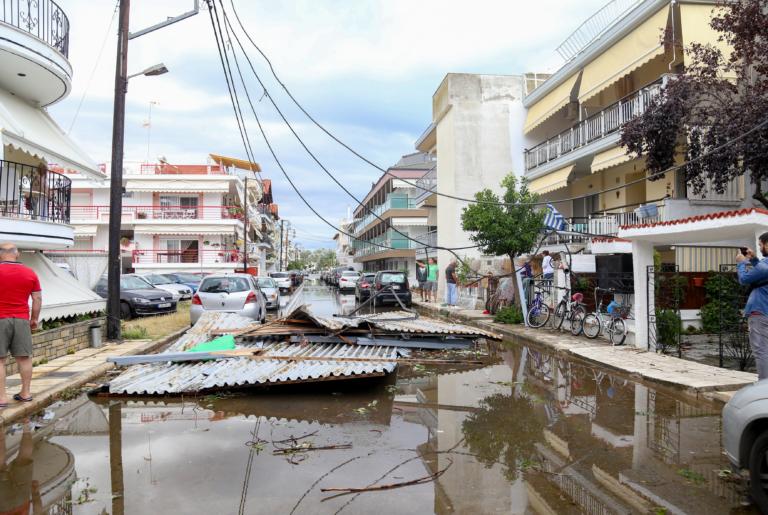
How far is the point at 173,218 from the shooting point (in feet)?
134

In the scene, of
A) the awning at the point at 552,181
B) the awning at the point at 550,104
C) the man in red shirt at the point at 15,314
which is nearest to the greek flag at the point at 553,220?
the awning at the point at 552,181

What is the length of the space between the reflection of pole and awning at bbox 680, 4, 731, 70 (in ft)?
50.9

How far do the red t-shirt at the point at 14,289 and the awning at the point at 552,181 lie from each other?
60.5ft

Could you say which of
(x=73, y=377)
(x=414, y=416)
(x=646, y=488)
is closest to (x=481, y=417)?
(x=414, y=416)

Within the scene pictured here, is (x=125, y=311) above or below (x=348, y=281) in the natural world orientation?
below

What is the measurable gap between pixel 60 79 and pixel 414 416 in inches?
382

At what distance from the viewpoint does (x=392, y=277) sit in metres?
24.6

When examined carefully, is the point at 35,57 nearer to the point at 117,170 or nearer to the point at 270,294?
the point at 117,170

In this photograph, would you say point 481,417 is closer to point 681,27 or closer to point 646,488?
point 646,488

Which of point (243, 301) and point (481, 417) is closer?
point (481, 417)

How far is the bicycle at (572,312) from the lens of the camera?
530 inches

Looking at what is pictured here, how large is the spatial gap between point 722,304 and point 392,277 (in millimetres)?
15836

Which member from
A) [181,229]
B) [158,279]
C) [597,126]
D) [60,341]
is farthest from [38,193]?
[181,229]

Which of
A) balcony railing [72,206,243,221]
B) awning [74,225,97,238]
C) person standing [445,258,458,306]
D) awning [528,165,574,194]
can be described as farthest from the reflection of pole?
awning [74,225,97,238]
